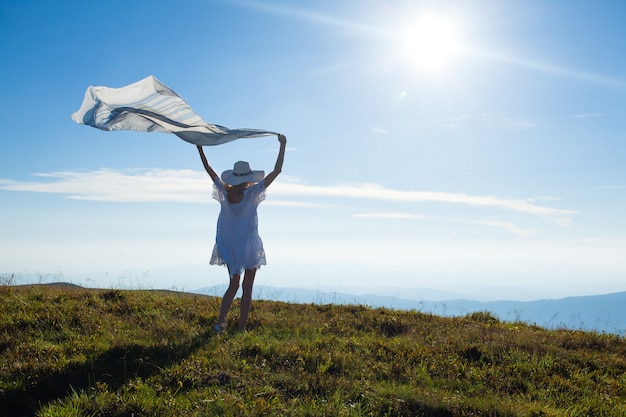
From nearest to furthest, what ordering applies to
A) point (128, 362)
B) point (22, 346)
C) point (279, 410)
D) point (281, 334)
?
1. point (279, 410)
2. point (128, 362)
3. point (22, 346)
4. point (281, 334)

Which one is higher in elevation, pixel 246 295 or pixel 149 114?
pixel 149 114

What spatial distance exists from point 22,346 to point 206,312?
367cm

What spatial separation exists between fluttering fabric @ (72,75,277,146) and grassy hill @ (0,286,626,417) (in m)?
3.86

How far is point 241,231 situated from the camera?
8.87 meters

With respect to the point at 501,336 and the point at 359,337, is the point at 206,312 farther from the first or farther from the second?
the point at 501,336

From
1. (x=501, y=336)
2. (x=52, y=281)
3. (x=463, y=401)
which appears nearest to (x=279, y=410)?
(x=463, y=401)

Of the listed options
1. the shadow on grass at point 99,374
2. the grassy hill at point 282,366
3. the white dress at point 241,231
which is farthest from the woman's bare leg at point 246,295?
the shadow on grass at point 99,374

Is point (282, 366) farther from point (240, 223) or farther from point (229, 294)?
point (240, 223)

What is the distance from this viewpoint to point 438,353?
8227mm

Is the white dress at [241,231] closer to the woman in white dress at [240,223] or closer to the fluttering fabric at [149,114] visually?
the woman in white dress at [240,223]

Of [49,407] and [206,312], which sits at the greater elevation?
[206,312]

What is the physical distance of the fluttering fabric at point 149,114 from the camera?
921 cm

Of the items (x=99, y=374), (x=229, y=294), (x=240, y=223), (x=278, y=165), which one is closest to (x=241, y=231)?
(x=240, y=223)

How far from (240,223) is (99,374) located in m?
3.53
